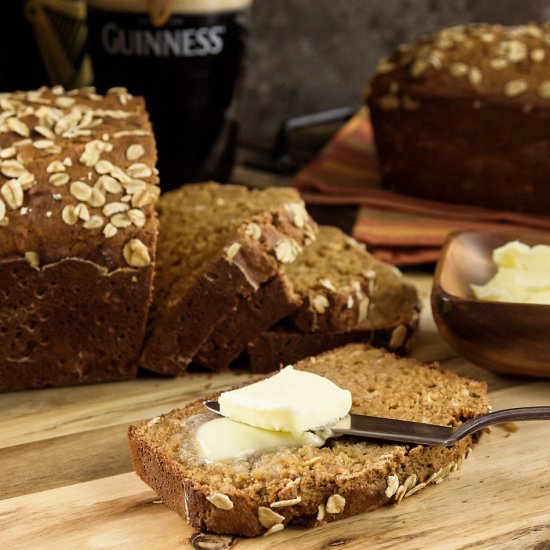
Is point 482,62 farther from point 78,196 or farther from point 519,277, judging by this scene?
point 78,196

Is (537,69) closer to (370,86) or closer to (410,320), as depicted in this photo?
(370,86)

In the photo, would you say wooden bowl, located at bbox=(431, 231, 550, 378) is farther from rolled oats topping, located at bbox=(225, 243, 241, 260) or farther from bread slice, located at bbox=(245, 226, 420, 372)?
rolled oats topping, located at bbox=(225, 243, 241, 260)

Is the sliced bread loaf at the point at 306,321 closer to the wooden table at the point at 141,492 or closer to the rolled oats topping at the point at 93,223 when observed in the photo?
the wooden table at the point at 141,492

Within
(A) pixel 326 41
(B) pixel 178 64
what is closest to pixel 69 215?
(B) pixel 178 64

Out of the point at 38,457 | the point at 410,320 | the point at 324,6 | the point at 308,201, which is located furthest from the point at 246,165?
the point at 38,457

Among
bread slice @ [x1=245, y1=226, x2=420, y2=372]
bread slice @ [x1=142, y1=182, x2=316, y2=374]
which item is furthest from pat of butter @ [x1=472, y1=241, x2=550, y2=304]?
bread slice @ [x1=142, y1=182, x2=316, y2=374]

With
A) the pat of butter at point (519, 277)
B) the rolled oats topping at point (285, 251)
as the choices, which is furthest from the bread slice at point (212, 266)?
A: the pat of butter at point (519, 277)

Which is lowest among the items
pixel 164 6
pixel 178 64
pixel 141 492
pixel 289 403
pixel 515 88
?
pixel 141 492
